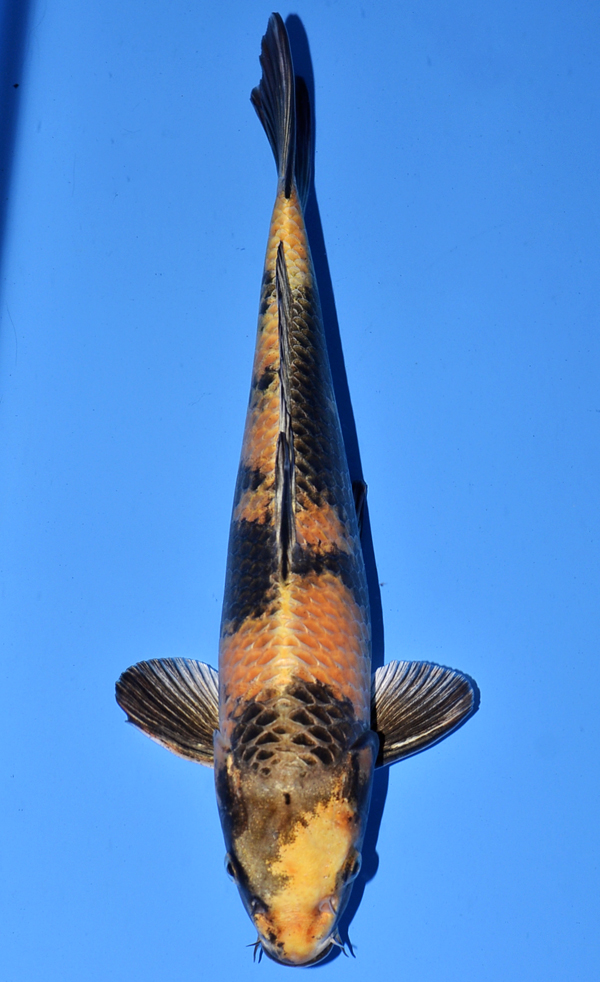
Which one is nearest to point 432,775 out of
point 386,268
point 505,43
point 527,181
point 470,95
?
point 386,268

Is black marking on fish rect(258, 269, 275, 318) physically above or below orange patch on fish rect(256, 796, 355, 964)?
above

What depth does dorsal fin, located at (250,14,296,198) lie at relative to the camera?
70.1 inches

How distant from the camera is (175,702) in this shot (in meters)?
1.72

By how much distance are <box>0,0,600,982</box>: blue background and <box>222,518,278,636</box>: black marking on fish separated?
416 mm

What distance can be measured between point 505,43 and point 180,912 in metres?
2.46

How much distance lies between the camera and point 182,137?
2.15 metres

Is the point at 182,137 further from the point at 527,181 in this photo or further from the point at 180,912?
the point at 180,912

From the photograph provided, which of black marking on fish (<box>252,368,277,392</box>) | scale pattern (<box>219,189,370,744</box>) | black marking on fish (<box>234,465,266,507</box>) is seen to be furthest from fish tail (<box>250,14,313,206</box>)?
black marking on fish (<box>234,465,266,507</box>)

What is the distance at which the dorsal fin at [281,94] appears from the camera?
70.1 inches

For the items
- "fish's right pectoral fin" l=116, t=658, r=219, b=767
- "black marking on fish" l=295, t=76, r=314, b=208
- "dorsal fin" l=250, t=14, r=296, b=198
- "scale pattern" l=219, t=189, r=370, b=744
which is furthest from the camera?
"black marking on fish" l=295, t=76, r=314, b=208

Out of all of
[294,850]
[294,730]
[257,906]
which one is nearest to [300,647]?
[294,730]

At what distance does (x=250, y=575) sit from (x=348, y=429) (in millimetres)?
619

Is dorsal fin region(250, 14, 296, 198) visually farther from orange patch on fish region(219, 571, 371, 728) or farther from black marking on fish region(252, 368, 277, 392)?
orange patch on fish region(219, 571, 371, 728)

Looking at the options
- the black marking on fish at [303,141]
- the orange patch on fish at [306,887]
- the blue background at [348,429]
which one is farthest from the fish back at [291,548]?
the blue background at [348,429]
